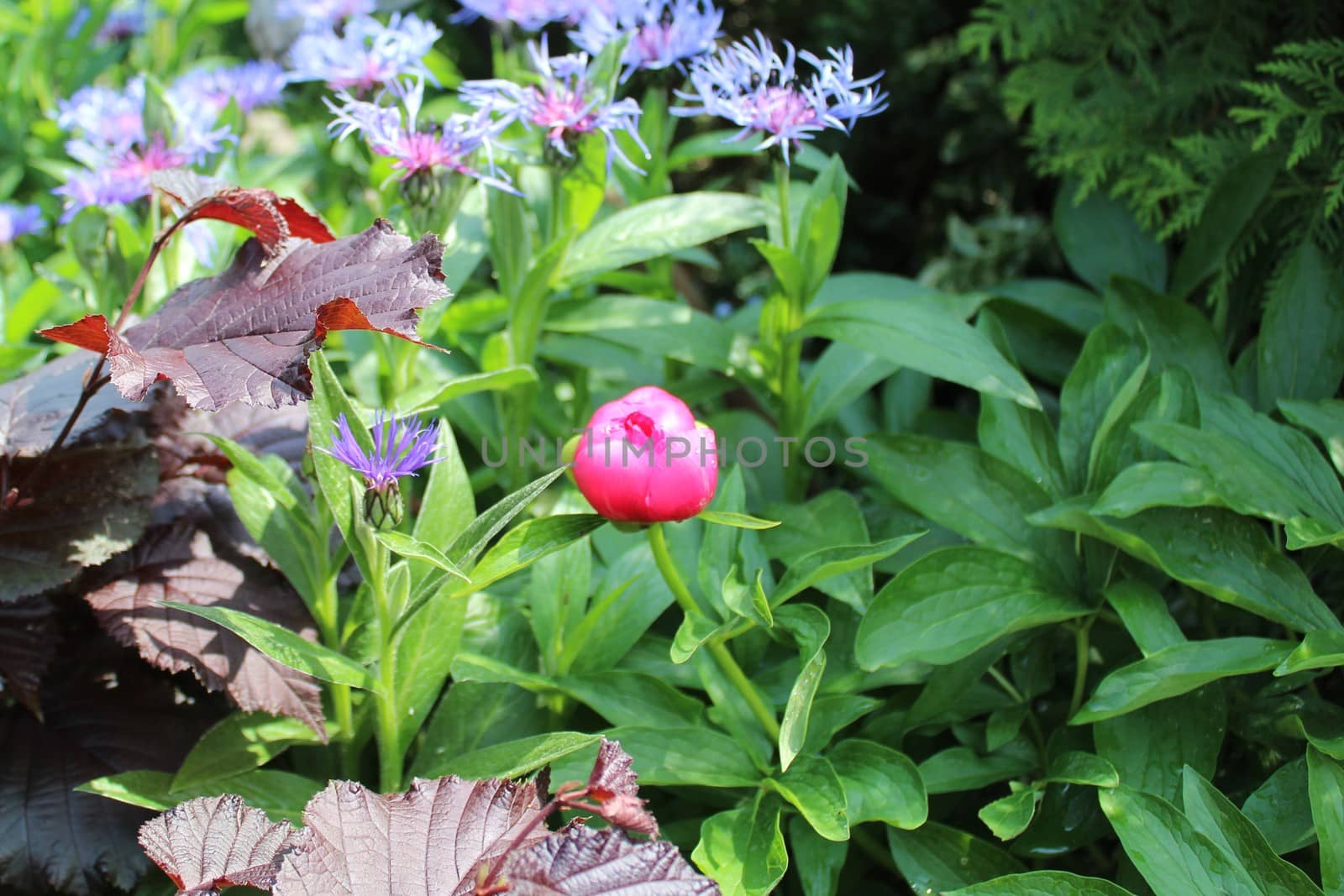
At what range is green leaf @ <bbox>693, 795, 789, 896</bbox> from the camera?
919 millimetres

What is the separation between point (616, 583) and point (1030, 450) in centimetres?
49

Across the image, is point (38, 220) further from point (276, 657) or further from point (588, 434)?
point (588, 434)

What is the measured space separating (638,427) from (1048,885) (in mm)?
506

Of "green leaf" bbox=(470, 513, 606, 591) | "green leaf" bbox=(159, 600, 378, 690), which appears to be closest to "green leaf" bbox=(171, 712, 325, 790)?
"green leaf" bbox=(159, 600, 378, 690)

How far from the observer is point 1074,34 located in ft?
5.53

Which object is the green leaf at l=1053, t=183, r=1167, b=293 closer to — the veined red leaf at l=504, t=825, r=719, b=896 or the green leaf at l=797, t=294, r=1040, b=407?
the green leaf at l=797, t=294, r=1040, b=407

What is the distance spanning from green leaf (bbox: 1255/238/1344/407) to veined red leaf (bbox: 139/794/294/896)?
118 cm

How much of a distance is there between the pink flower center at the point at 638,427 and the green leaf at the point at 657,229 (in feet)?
1.72

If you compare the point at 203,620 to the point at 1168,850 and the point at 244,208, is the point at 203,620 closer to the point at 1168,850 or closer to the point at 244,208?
the point at 244,208

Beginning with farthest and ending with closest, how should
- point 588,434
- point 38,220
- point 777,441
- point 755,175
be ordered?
point 755,175, point 38,220, point 777,441, point 588,434

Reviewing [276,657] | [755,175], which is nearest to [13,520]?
[276,657]

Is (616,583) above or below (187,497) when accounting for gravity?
below

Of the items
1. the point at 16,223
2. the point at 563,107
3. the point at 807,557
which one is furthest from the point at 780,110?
the point at 16,223

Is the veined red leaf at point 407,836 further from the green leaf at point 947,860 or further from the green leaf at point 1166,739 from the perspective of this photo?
the green leaf at point 1166,739
